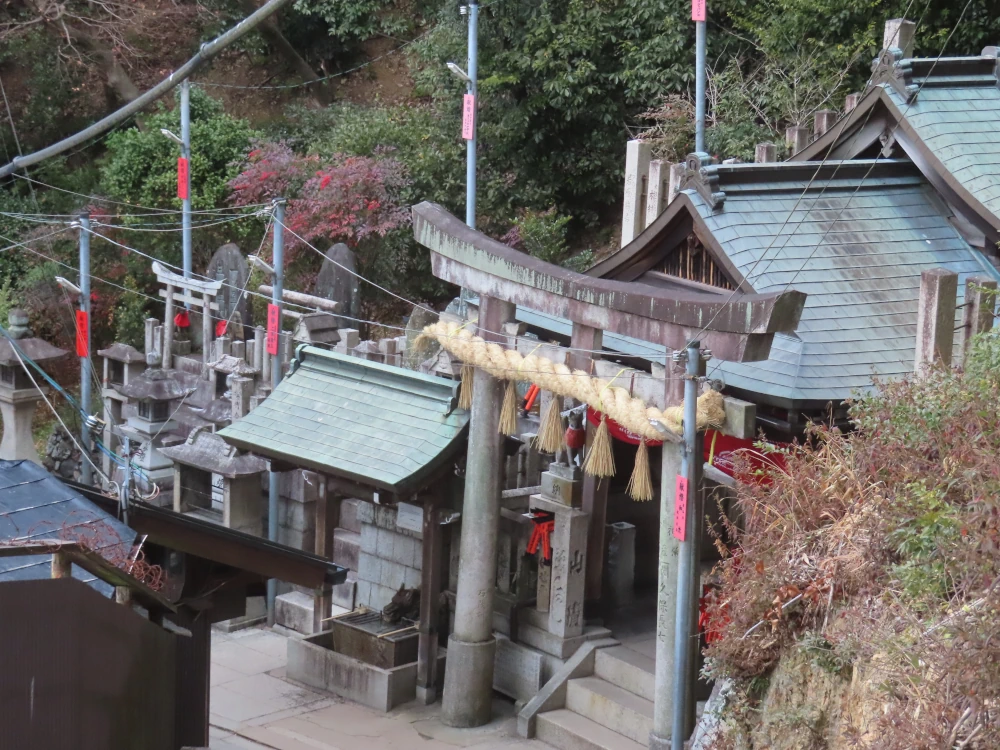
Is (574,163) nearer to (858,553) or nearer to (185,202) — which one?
(185,202)

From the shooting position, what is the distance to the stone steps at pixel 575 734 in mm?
11875

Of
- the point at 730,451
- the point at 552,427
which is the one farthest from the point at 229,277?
the point at 730,451

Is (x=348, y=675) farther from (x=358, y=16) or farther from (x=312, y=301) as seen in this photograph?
(x=358, y=16)

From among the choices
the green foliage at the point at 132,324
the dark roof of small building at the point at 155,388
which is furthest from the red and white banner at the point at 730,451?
the green foliage at the point at 132,324

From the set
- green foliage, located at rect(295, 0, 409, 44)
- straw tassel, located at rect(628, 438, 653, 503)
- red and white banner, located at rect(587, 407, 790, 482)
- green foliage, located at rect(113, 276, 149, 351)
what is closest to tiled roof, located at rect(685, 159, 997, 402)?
red and white banner, located at rect(587, 407, 790, 482)

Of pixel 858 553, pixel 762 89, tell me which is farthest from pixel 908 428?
pixel 762 89

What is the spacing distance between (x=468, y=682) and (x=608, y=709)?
147 cm

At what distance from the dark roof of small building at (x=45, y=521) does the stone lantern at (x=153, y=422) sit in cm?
794

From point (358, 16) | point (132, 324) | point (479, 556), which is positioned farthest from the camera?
point (358, 16)

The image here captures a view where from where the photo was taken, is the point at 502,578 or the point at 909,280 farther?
the point at 502,578

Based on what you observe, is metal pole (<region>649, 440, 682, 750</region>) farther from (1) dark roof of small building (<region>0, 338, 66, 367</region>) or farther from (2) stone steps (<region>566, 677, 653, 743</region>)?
(1) dark roof of small building (<region>0, 338, 66, 367</region>)

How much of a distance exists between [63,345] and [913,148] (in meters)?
17.0

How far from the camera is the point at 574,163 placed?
24.4 m

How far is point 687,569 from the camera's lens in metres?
10.5
